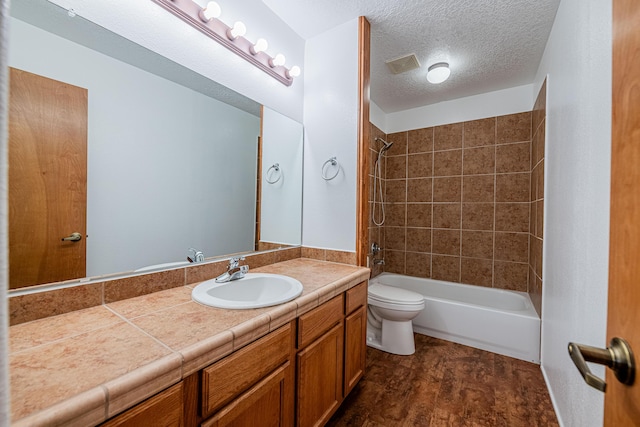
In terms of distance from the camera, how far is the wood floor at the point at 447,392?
147 cm

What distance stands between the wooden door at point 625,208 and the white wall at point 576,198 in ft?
1.45

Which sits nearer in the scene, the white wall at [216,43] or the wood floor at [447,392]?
the white wall at [216,43]

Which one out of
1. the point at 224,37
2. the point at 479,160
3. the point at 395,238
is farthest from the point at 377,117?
the point at 224,37

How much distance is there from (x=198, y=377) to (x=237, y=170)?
1.13 metres

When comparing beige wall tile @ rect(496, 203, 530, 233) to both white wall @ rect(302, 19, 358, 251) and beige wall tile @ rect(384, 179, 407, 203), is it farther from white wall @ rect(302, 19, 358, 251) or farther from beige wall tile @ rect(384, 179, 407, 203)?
white wall @ rect(302, 19, 358, 251)

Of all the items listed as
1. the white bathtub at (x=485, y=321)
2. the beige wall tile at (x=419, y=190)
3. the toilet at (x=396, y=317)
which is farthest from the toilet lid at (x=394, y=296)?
the beige wall tile at (x=419, y=190)

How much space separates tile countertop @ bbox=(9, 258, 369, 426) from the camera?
50cm

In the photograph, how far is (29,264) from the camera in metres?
0.85

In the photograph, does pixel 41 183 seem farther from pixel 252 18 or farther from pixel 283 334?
pixel 252 18

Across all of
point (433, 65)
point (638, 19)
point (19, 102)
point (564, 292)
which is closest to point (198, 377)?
point (19, 102)

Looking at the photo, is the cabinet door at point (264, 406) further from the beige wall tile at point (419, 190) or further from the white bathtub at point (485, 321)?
the beige wall tile at point (419, 190)

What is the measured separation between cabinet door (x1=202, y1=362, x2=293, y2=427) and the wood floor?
2.17 feet

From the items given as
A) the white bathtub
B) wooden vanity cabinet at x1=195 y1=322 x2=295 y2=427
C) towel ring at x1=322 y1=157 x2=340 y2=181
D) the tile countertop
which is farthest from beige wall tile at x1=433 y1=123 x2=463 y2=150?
wooden vanity cabinet at x1=195 y1=322 x2=295 y2=427

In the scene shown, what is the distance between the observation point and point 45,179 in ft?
2.88
